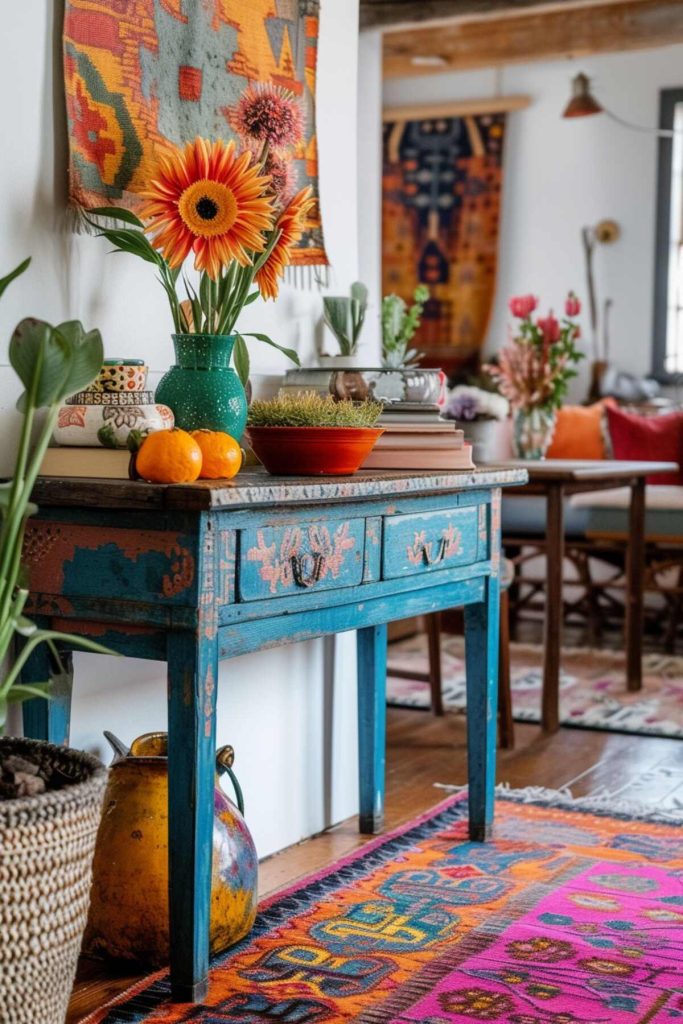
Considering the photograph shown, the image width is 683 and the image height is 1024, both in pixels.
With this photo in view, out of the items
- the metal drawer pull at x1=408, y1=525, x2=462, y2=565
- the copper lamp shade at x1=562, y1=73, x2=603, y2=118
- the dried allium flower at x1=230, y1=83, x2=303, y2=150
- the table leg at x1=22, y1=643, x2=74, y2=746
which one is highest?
the copper lamp shade at x1=562, y1=73, x2=603, y2=118

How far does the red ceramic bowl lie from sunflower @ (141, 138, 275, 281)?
1.04 ft

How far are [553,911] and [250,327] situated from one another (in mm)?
1339

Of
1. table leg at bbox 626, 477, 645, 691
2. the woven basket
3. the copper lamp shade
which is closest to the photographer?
the woven basket

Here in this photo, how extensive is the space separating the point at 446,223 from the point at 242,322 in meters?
5.31

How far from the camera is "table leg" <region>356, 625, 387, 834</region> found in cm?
313

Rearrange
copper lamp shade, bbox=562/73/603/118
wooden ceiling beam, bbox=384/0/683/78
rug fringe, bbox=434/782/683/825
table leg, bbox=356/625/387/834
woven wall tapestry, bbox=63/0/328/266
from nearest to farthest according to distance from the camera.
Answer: woven wall tapestry, bbox=63/0/328/266 → table leg, bbox=356/625/387/834 → rug fringe, bbox=434/782/683/825 → copper lamp shade, bbox=562/73/603/118 → wooden ceiling beam, bbox=384/0/683/78

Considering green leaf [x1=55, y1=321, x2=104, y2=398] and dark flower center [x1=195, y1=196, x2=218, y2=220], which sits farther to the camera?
dark flower center [x1=195, y1=196, x2=218, y2=220]

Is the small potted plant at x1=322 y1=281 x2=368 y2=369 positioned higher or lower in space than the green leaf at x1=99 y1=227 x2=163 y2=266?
lower

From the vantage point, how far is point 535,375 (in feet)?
15.4

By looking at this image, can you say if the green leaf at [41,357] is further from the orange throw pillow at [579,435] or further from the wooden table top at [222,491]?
the orange throw pillow at [579,435]

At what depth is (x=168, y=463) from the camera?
203 centimetres

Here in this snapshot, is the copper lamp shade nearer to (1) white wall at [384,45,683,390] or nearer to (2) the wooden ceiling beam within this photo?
(2) the wooden ceiling beam

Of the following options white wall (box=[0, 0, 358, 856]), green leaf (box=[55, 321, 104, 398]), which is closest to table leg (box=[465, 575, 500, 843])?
white wall (box=[0, 0, 358, 856])

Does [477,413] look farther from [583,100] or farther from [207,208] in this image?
[583,100]
